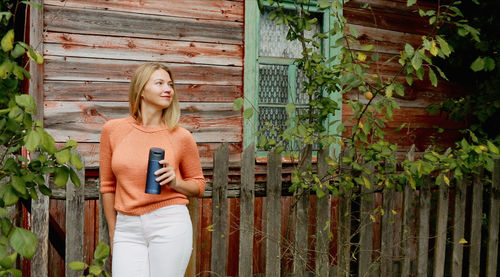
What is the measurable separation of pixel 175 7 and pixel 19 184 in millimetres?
3513

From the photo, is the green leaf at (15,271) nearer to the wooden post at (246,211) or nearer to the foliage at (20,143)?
the foliage at (20,143)

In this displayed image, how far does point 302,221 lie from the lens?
12.2 ft

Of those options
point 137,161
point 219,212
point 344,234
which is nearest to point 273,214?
point 219,212

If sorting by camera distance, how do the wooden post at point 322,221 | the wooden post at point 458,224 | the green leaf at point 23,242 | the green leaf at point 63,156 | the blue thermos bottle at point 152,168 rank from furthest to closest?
1. the wooden post at point 458,224
2. the wooden post at point 322,221
3. the blue thermos bottle at point 152,168
4. the green leaf at point 63,156
5. the green leaf at point 23,242

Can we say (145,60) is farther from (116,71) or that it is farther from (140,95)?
(140,95)

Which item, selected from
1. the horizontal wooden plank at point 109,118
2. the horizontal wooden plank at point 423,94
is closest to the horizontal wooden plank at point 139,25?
the horizontal wooden plank at point 109,118

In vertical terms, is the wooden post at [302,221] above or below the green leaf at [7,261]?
below

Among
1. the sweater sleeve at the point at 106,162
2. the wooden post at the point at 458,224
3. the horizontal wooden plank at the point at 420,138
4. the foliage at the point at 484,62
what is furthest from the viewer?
the horizontal wooden plank at the point at 420,138

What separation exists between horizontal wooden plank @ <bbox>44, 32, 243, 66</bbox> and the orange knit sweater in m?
2.23

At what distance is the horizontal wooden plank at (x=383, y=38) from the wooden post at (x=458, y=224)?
84.8 inches

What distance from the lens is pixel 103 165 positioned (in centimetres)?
273

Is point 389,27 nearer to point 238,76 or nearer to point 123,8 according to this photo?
point 238,76

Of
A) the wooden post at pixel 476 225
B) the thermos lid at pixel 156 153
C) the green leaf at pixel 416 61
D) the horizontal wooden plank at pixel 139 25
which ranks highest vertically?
the horizontal wooden plank at pixel 139 25

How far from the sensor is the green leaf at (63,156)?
1.79 metres
